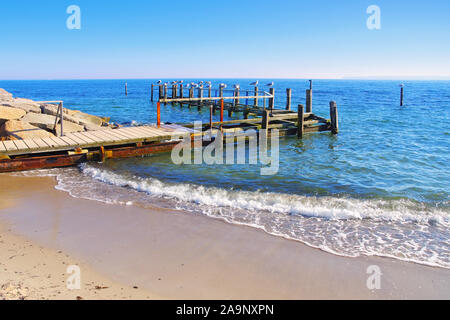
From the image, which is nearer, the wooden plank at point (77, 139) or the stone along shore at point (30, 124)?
the wooden plank at point (77, 139)

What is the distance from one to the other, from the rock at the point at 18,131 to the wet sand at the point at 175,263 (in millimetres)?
5883

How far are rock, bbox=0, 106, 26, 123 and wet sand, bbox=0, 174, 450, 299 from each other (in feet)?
27.4

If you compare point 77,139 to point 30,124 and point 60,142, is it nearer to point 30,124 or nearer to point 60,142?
point 60,142

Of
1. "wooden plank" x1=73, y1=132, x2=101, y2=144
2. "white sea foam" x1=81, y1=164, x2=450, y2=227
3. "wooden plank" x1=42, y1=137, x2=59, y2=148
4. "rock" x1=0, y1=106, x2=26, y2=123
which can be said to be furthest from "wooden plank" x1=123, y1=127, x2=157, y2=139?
"rock" x1=0, y1=106, x2=26, y2=123

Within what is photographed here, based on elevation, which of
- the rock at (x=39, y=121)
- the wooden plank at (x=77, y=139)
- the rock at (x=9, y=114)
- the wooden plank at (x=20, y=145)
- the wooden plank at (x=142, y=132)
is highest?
the rock at (x=9, y=114)

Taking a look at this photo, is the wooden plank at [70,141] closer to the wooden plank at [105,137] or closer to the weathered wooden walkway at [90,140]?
the weathered wooden walkway at [90,140]

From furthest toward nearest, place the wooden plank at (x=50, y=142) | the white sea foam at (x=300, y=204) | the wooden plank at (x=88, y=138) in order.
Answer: the wooden plank at (x=88, y=138)
the wooden plank at (x=50, y=142)
the white sea foam at (x=300, y=204)

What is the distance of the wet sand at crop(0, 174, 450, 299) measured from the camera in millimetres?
4996

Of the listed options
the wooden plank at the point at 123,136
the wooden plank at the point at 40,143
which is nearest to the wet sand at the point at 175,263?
the wooden plank at the point at 40,143

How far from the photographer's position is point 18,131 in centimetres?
1314

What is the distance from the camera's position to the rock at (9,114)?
574 inches

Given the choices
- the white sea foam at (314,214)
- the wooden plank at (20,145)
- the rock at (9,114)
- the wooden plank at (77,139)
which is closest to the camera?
the white sea foam at (314,214)

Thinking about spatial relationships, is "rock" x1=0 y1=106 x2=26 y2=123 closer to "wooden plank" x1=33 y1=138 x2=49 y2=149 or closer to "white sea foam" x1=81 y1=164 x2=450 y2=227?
"wooden plank" x1=33 y1=138 x2=49 y2=149
